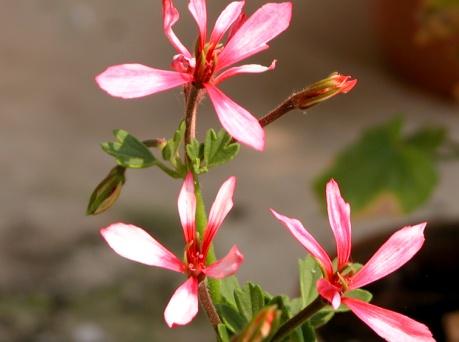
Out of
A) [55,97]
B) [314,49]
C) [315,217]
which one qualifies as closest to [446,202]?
[315,217]

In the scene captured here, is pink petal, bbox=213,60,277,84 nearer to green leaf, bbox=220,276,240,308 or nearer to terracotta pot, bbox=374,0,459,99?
green leaf, bbox=220,276,240,308

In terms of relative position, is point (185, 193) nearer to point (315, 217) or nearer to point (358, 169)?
point (358, 169)

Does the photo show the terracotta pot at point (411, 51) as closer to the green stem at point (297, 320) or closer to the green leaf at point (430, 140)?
the green leaf at point (430, 140)

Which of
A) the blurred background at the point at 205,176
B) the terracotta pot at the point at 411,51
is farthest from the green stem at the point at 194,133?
the terracotta pot at the point at 411,51

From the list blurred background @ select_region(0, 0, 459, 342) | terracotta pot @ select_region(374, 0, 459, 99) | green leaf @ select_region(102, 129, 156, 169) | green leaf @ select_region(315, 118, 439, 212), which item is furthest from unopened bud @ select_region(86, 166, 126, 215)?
terracotta pot @ select_region(374, 0, 459, 99)

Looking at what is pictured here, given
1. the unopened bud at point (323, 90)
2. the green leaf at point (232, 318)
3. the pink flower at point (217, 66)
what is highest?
the pink flower at point (217, 66)

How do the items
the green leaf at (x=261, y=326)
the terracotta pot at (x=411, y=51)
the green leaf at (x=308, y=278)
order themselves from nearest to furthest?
the green leaf at (x=261, y=326), the green leaf at (x=308, y=278), the terracotta pot at (x=411, y=51)
